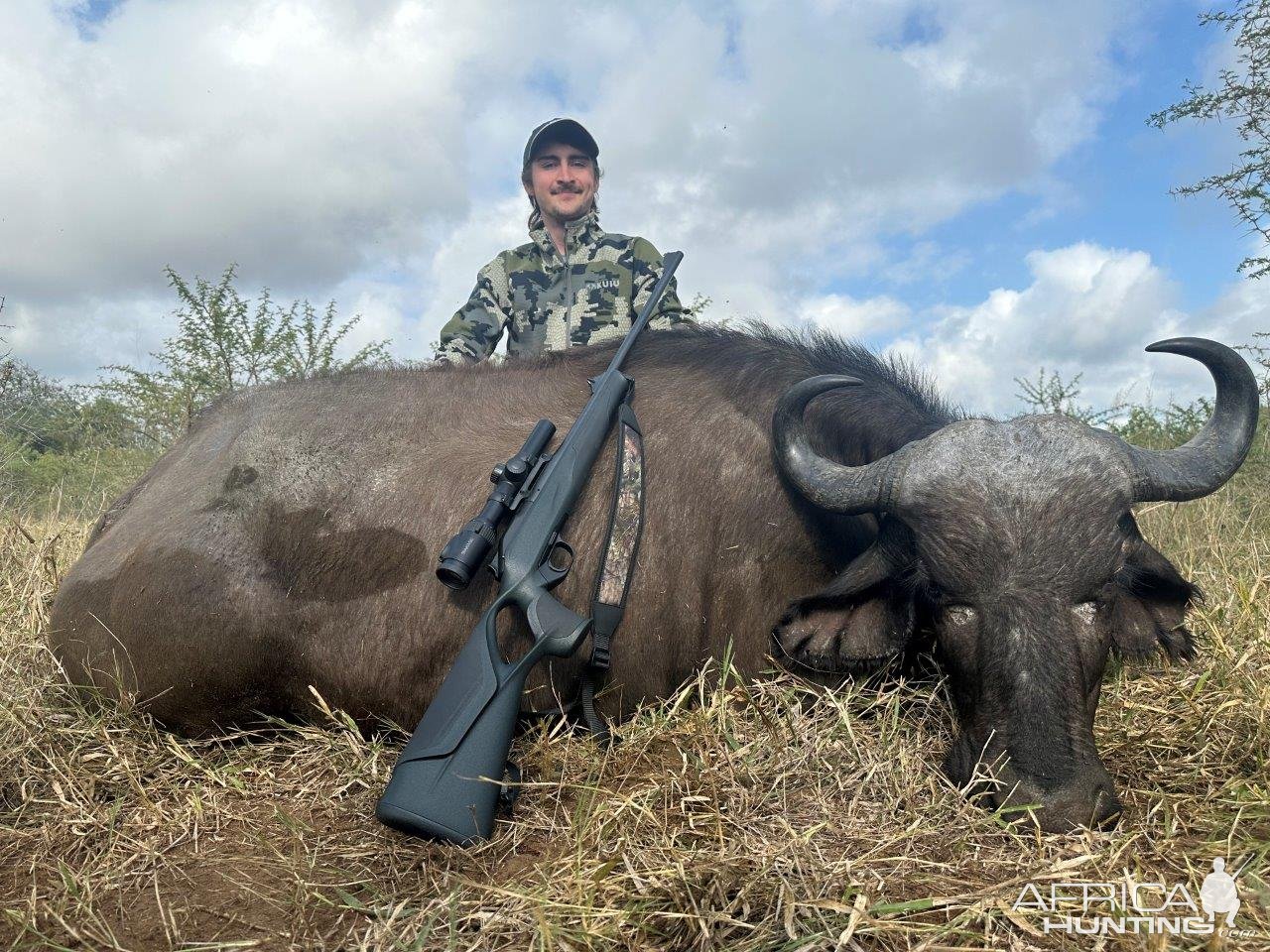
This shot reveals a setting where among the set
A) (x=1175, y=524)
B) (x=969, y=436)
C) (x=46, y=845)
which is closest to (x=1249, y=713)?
(x=969, y=436)

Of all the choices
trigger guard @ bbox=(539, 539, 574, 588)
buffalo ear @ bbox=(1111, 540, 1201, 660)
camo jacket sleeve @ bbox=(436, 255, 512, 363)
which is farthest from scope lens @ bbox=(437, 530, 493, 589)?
camo jacket sleeve @ bbox=(436, 255, 512, 363)

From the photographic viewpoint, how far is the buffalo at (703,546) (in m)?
2.61

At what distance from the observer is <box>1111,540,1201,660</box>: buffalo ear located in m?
2.99

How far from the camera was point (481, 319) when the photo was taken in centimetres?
639

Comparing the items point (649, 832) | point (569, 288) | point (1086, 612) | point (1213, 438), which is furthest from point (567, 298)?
point (649, 832)

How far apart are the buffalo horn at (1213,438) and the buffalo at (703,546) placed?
0.01 m

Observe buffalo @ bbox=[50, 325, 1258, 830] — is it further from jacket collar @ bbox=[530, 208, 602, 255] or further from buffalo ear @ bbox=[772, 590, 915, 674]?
jacket collar @ bbox=[530, 208, 602, 255]

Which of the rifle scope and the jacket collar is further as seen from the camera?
the jacket collar

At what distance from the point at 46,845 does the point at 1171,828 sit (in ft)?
11.5

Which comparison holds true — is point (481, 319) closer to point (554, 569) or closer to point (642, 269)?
point (642, 269)

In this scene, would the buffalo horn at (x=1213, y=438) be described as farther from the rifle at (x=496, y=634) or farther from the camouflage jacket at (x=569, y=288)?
the camouflage jacket at (x=569, y=288)

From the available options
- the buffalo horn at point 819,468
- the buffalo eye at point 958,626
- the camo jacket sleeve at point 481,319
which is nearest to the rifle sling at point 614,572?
the buffalo horn at point 819,468

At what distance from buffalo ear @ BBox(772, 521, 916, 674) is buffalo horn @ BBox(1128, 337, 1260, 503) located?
0.92 metres

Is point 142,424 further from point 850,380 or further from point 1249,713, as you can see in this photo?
point 1249,713
